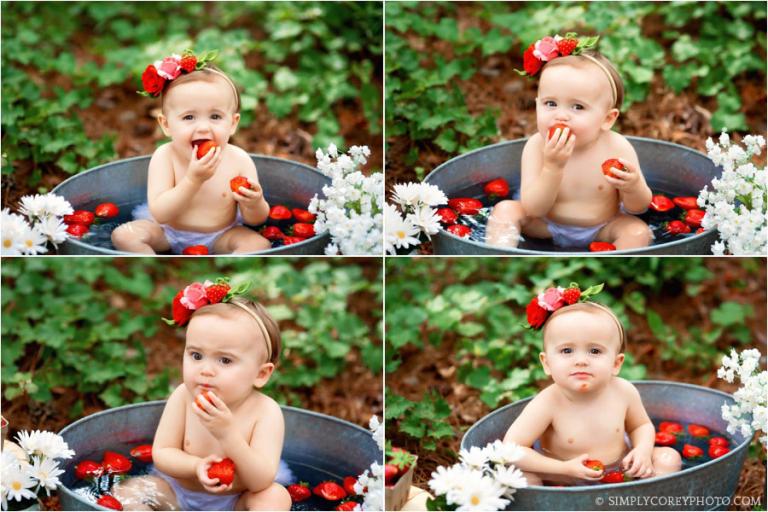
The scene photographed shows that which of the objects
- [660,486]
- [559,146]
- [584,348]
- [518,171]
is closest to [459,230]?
[518,171]

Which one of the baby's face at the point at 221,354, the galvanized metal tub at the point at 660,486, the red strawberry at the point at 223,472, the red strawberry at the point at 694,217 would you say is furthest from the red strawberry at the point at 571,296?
the red strawberry at the point at 223,472

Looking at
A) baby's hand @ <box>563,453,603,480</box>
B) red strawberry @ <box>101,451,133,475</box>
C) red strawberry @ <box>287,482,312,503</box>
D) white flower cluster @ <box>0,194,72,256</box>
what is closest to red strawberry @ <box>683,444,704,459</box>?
baby's hand @ <box>563,453,603,480</box>

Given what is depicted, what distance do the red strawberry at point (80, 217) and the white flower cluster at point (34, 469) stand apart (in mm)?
502

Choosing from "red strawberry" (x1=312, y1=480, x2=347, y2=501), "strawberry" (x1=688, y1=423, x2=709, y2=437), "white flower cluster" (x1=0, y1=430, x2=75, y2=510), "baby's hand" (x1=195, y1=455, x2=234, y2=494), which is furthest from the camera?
"strawberry" (x1=688, y1=423, x2=709, y2=437)

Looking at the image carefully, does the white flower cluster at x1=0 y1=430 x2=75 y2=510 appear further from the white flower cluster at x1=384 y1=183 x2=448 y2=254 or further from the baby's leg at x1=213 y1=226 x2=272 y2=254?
the white flower cluster at x1=384 y1=183 x2=448 y2=254

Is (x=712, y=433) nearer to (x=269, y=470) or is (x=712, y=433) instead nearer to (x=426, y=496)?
(x=426, y=496)

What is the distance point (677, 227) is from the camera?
9.93 ft

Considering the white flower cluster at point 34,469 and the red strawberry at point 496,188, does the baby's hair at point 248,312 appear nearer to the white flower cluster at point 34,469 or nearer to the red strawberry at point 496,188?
the white flower cluster at point 34,469

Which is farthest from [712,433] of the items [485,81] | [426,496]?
[485,81]

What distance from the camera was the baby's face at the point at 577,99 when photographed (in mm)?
2887

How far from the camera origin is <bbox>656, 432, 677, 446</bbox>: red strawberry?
3.02 m

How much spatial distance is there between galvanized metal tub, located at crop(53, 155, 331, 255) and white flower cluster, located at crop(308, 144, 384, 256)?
0.04 meters

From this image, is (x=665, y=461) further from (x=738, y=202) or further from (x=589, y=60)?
(x=589, y=60)

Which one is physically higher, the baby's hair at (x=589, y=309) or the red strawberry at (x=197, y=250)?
the red strawberry at (x=197, y=250)
